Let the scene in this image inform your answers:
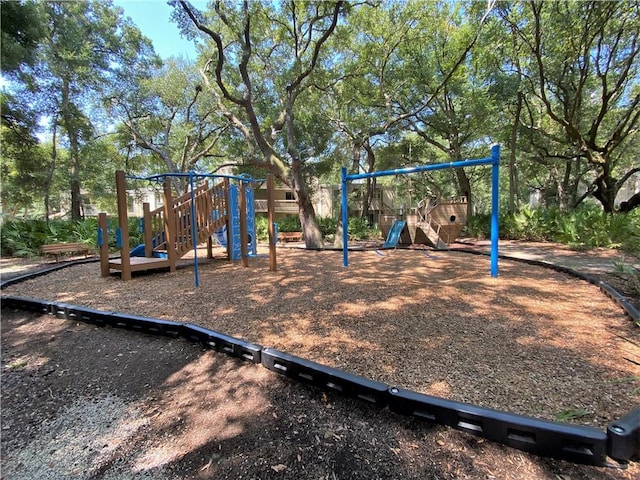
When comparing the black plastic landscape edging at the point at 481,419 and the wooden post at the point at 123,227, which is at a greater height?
the wooden post at the point at 123,227

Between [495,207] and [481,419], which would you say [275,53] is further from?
[481,419]

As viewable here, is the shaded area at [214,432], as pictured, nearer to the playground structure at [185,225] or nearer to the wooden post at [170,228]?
the playground structure at [185,225]

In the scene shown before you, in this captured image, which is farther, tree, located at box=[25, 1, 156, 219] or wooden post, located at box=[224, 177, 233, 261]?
tree, located at box=[25, 1, 156, 219]

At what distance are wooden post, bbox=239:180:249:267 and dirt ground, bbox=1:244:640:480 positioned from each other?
299 centimetres

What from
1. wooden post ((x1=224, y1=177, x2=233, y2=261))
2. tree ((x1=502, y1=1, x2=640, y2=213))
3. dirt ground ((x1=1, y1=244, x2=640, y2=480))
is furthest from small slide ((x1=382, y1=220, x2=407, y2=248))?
tree ((x1=502, y1=1, x2=640, y2=213))

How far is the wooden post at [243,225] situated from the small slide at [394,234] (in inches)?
182

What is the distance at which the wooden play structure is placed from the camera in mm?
9305

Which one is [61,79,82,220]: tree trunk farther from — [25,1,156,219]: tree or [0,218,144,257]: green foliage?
[0,218,144,257]: green foliage

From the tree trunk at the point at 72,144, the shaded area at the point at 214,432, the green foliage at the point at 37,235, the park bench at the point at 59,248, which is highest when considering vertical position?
the tree trunk at the point at 72,144

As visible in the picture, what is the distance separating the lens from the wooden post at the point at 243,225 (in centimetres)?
723

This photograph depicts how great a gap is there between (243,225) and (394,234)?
4.94 m

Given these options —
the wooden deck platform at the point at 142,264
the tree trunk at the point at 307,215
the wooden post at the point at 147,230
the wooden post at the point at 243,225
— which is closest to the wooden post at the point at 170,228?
the wooden deck platform at the point at 142,264

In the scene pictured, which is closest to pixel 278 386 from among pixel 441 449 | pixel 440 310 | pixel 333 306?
pixel 441 449

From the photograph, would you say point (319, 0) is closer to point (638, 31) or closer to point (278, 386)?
point (638, 31)
